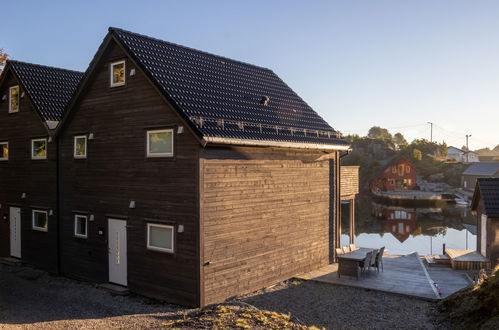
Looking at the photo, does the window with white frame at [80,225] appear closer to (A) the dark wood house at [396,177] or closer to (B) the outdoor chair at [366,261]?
(B) the outdoor chair at [366,261]

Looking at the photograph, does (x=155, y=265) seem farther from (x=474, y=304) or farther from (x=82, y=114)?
(x=474, y=304)

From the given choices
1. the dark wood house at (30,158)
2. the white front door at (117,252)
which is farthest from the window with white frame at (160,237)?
the dark wood house at (30,158)

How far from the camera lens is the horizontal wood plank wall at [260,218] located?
12.3m

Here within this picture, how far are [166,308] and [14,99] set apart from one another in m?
12.2

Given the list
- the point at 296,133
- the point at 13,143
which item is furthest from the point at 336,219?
the point at 13,143

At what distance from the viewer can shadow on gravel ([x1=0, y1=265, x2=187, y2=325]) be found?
455 inches

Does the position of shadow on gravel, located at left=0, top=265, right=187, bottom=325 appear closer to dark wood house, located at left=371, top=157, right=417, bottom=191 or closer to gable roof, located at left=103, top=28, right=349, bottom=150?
gable roof, located at left=103, top=28, right=349, bottom=150

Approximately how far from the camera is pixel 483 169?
7556cm

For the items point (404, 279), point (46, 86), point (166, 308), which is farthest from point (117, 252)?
point (404, 279)

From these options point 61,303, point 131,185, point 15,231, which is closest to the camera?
point 61,303

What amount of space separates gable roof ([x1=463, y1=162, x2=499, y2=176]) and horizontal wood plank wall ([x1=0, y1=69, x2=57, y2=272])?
7168 centimetres

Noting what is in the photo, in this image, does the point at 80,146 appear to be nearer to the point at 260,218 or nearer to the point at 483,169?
the point at 260,218

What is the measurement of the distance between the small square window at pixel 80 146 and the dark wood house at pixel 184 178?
1.4 inches

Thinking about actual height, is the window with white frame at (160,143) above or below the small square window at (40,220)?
above
